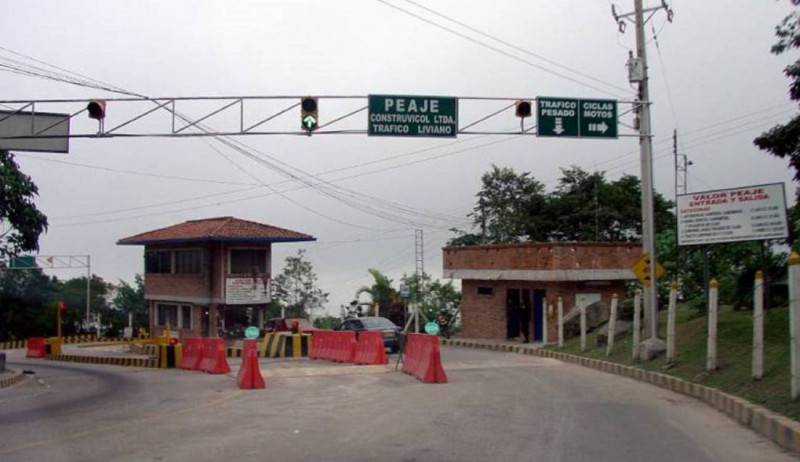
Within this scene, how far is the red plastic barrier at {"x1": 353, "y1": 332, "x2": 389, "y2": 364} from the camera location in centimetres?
2495

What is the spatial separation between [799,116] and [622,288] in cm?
1853

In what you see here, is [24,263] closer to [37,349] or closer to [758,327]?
[37,349]

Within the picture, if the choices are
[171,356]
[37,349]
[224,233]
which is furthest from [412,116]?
[37,349]

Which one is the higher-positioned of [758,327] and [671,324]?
[758,327]

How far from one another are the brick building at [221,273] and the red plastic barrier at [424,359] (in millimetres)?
24205

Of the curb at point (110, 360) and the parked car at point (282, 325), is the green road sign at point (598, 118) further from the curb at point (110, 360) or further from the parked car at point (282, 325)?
the parked car at point (282, 325)

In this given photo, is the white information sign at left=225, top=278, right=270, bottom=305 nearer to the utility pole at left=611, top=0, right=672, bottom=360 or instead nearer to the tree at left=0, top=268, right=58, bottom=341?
the tree at left=0, top=268, right=58, bottom=341

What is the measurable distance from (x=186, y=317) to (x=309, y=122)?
107 feet

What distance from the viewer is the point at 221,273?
44.6m

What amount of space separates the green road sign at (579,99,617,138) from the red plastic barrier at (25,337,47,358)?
35441 millimetres

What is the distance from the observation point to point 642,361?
21.0 meters

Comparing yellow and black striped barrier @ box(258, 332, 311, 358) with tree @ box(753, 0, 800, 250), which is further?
yellow and black striped barrier @ box(258, 332, 311, 358)

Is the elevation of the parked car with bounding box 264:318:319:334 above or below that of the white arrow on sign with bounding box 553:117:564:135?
below

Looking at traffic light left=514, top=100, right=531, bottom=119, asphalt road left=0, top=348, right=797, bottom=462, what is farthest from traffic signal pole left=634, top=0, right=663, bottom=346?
traffic light left=514, top=100, right=531, bottom=119
